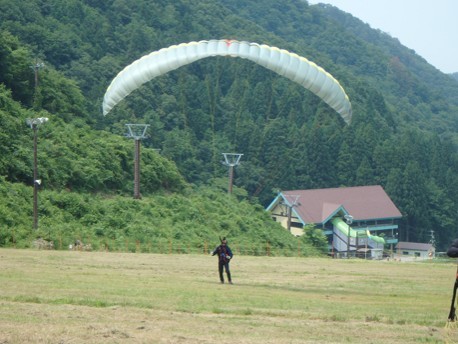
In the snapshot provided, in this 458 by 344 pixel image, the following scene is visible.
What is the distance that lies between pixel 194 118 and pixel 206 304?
215 feet

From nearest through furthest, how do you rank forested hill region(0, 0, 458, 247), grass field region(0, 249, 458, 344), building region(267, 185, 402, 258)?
grass field region(0, 249, 458, 344) → forested hill region(0, 0, 458, 247) → building region(267, 185, 402, 258)

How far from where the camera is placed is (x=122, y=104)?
3130 inches

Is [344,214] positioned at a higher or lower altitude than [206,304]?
higher

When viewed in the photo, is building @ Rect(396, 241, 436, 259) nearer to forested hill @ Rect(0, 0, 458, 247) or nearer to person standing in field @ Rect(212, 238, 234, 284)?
forested hill @ Rect(0, 0, 458, 247)

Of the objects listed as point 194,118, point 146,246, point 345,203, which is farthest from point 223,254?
point 345,203

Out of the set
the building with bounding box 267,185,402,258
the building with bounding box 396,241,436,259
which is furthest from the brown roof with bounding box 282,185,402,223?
the building with bounding box 396,241,436,259

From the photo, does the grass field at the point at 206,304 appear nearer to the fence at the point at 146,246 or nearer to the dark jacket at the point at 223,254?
the dark jacket at the point at 223,254

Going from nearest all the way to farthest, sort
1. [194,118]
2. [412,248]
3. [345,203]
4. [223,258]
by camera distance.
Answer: [223,258]
[194,118]
[345,203]
[412,248]

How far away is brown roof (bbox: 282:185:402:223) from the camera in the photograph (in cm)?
9112

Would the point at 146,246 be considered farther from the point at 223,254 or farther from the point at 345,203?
the point at 345,203

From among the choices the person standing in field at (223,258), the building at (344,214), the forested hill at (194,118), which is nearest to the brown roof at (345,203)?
the building at (344,214)

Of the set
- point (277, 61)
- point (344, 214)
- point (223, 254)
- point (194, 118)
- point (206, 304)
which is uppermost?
point (194, 118)

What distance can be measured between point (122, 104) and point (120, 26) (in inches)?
1045

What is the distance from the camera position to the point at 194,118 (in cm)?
8250
